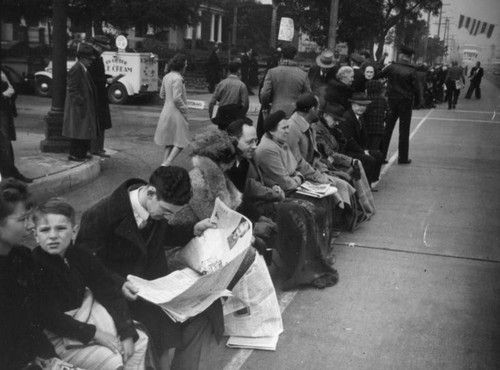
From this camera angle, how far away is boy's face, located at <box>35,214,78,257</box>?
8.82ft

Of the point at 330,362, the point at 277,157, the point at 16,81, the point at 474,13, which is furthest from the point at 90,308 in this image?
the point at 16,81

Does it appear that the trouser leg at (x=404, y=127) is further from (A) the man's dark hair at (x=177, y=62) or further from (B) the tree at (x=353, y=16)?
(B) the tree at (x=353, y=16)

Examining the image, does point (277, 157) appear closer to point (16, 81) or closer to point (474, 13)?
point (474, 13)

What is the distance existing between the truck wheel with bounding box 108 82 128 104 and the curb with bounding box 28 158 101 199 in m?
9.38

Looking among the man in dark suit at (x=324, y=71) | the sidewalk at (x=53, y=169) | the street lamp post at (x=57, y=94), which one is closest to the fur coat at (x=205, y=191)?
the sidewalk at (x=53, y=169)

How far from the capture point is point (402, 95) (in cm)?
1066

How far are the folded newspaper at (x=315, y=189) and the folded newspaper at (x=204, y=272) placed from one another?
78.7 inches

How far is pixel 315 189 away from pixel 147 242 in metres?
2.78

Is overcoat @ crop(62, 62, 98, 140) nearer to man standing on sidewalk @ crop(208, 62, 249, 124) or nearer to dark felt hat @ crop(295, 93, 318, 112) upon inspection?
man standing on sidewalk @ crop(208, 62, 249, 124)

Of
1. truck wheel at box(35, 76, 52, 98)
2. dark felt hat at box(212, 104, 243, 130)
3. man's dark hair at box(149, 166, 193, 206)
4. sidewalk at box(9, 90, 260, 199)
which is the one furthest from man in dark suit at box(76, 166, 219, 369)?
truck wheel at box(35, 76, 52, 98)

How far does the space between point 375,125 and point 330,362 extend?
5.58 m

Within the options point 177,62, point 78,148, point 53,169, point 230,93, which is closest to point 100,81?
point 78,148

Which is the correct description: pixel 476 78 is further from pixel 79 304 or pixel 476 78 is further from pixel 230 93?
pixel 79 304

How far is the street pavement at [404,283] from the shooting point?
3.96m
